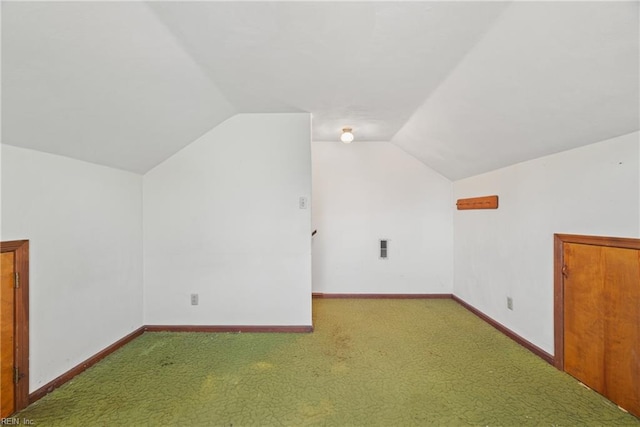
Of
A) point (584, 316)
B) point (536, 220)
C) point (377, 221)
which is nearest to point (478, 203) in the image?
point (536, 220)

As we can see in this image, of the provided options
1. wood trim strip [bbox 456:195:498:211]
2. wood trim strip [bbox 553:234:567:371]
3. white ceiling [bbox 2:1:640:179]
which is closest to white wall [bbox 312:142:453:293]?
wood trim strip [bbox 456:195:498:211]

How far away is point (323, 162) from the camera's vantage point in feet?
13.2

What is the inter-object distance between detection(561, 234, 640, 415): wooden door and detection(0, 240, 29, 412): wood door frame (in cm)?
387

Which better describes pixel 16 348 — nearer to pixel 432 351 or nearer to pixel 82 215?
pixel 82 215

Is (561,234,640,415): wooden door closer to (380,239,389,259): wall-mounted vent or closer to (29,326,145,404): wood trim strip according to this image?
(380,239,389,259): wall-mounted vent

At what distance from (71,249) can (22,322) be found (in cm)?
56

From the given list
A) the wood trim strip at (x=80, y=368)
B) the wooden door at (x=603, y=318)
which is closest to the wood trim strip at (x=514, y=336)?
the wooden door at (x=603, y=318)

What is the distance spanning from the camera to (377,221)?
4035mm

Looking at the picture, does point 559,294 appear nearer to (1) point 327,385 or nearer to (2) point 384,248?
(1) point 327,385

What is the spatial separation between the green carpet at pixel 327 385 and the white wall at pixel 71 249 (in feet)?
0.83

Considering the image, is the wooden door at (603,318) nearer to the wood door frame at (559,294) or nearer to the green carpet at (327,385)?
the wood door frame at (559,294)

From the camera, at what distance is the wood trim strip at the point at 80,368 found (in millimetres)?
1878

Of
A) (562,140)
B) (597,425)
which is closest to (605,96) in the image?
(562,140)

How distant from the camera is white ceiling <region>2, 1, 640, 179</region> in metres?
1.33
